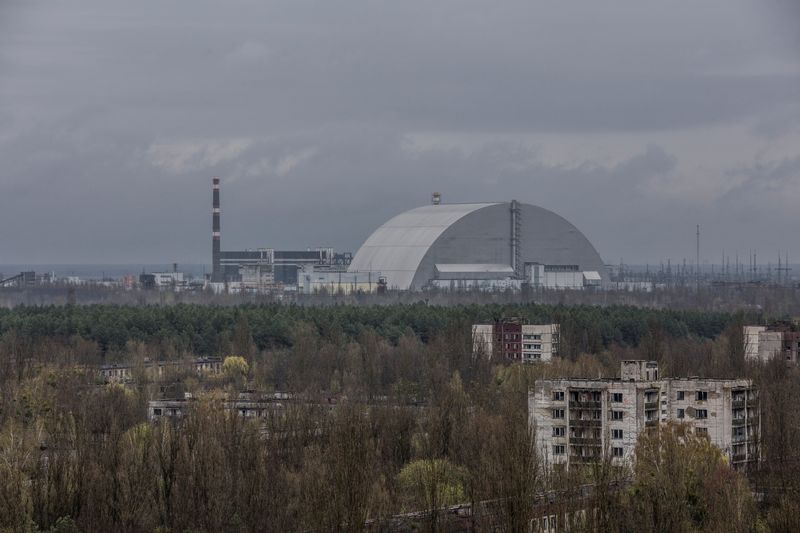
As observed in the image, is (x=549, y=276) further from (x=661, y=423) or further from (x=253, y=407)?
(x=661, y=423)

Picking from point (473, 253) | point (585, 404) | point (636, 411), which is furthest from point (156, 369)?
point (473, 253)

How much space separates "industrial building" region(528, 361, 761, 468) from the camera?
23.0 meters

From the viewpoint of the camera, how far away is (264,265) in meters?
90.8

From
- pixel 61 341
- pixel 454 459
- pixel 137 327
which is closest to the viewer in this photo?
pixel 454 459

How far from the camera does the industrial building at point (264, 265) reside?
279 feet

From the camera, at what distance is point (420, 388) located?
33.5 meters

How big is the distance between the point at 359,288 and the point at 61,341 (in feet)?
112

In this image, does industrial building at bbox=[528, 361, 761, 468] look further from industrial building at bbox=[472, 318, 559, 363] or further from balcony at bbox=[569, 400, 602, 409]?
industrial building at bbox=[472, 318, 559, 363]

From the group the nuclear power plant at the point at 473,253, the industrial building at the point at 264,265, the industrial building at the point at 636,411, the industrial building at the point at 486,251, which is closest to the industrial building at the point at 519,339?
the industrial building at the point at 636,411

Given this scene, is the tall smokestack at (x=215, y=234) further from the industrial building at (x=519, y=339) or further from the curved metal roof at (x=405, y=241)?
the industrial building at (x=519, y=339)

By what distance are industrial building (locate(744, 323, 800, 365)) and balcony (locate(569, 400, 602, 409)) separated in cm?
1661

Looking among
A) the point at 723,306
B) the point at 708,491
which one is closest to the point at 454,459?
the point at 708,491

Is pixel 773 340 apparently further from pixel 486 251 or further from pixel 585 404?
pixel 486 251

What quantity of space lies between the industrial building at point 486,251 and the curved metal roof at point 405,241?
0.14ft
